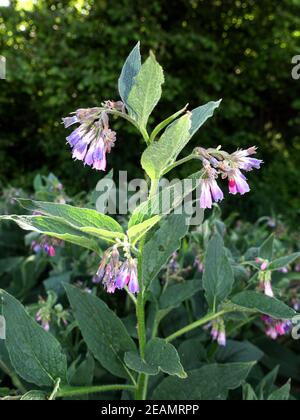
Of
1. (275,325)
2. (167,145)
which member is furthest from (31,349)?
(275,325)

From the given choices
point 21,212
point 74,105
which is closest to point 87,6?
point 74,105

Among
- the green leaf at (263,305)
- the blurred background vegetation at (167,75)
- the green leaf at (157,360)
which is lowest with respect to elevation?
the green leaf at (157,360)

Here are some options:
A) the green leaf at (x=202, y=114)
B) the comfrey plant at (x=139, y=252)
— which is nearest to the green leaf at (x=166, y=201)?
the comfrey plant at (x=139, y=252)

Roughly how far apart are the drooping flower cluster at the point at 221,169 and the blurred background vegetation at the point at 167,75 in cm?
443

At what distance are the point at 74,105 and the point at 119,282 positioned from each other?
211 inches

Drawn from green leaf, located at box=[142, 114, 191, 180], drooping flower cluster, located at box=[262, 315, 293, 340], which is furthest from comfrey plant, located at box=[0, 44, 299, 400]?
drooping flower cluster, located at box=[262, 315, 293, 340]

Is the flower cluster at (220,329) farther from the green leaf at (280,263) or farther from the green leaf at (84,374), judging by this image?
the green leaf at (84,374)

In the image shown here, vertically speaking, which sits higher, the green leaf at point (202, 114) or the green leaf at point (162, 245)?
the green leaf at point (202, 114)

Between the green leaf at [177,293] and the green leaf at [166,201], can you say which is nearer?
the green leaf at [166,201]

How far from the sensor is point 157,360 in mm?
1203

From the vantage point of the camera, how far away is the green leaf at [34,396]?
43.6 inches

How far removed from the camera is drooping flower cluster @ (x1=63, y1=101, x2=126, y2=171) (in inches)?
42.9
